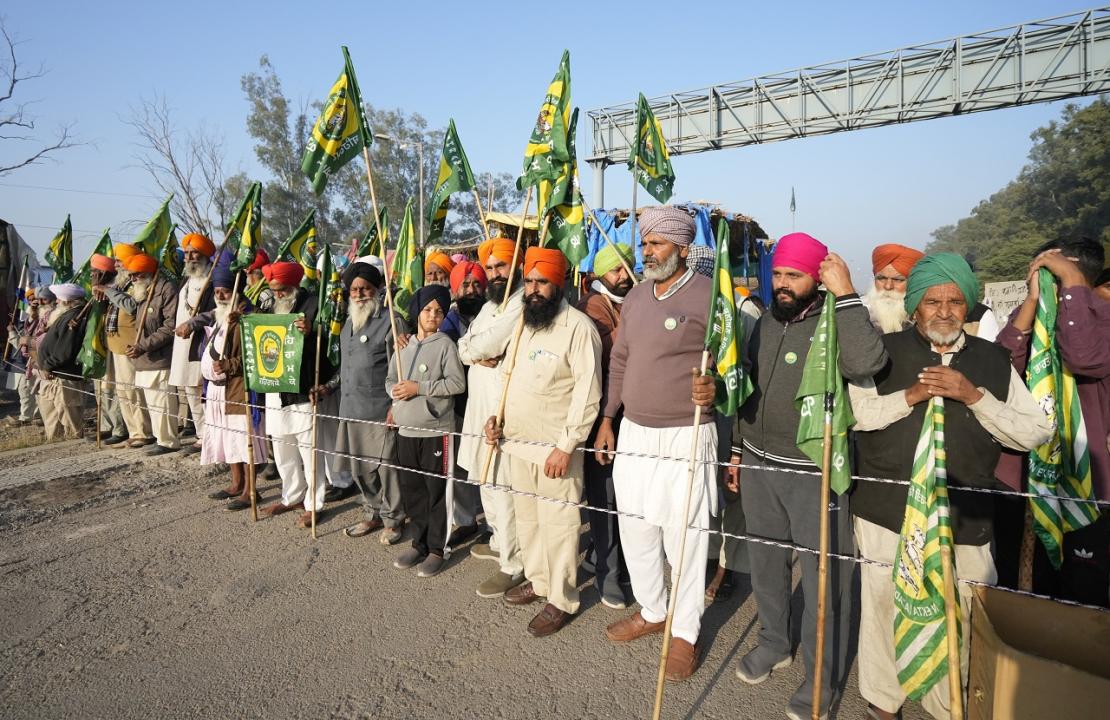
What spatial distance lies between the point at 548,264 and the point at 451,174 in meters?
1.76

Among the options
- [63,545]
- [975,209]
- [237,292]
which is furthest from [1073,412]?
[975,209]

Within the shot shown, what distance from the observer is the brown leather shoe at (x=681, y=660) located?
10.8 feet

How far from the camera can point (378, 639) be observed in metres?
3.65

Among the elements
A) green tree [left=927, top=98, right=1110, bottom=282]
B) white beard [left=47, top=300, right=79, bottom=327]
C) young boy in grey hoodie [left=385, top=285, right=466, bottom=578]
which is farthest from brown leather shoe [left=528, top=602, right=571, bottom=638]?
green tree [left=927, top=98, right=1110, bottom=282]

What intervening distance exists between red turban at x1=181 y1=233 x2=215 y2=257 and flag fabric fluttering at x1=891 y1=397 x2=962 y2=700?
6.99 meters

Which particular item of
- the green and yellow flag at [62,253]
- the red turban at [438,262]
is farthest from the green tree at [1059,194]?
the green and yellow flag at [62,253]

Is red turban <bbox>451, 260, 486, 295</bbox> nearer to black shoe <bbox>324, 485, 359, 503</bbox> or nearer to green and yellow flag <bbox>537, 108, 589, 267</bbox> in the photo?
green and yellow flag <bbox>537, 108, 589, 267</bbox>

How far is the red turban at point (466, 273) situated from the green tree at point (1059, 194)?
29365 millimetres

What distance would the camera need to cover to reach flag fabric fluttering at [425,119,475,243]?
5.20m

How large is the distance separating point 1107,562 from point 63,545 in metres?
7.00

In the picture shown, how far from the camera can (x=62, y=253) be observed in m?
9.30

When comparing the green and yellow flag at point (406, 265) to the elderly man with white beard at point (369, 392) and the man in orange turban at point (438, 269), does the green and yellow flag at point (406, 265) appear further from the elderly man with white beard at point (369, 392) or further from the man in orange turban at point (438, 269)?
the elderly man with white beard at point (369, 392)

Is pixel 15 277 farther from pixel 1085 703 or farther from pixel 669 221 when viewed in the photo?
pixel 1085 703

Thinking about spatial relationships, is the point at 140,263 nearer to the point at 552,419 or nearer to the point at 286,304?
the point at 286,304
